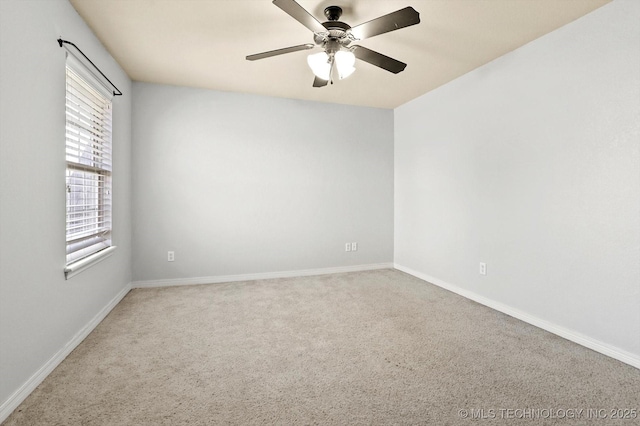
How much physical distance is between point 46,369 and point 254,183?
268cm

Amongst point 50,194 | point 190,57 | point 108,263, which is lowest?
point 108,263

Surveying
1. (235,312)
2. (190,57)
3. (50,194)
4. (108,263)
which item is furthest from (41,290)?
(190,57)

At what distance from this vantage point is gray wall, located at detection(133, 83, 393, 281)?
3.66m

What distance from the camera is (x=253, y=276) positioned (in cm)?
402

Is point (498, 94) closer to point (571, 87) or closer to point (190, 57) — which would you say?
point (571, 87)

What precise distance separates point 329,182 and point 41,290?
3266 mm

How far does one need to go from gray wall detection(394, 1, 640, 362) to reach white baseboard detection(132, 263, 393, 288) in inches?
45.2

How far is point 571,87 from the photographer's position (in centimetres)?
234

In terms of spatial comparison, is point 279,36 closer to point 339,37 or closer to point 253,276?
point 339,37

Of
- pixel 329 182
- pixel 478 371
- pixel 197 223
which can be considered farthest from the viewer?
pixel 329 182

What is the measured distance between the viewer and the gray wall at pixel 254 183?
3.66m

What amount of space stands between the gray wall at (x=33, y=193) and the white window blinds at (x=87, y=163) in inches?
6.2

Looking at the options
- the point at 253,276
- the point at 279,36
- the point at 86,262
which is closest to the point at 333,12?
the point at 279,36

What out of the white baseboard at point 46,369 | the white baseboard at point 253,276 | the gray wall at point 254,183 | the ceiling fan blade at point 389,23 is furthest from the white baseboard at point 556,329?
the white baseboard at point 46,369
